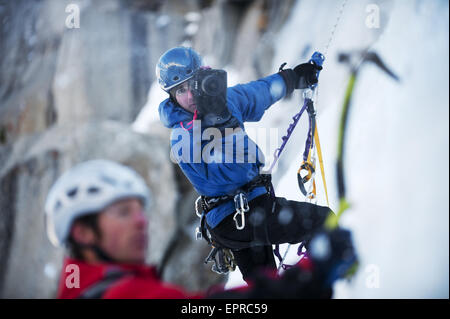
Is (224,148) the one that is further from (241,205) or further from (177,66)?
(177,66)

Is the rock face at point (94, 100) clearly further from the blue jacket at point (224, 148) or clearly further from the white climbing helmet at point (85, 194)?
the white climbing helmet at point (85, 194)

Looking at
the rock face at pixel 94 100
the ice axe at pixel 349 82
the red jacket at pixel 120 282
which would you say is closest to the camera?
the red jacket at pixel 120 282

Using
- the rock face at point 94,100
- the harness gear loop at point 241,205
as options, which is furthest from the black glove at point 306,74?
the rock face at point 94,100

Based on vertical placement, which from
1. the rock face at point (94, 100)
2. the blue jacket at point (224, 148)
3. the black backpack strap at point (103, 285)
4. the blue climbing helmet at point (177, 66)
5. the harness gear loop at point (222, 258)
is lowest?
the black backpack strap at point (103, 285)

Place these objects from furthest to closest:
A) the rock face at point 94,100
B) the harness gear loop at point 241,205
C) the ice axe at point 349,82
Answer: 1. the rock face at point 94,100
2. the ice axe at point 349,82
3. the harness gear loop at point 241,205

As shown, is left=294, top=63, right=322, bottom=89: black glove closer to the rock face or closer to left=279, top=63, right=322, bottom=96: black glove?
left=279, top=63, right=322, bottom=96: black glove

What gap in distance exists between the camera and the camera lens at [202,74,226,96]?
3.73ft

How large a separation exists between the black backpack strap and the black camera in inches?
22.1

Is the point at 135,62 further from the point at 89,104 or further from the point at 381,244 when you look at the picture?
the point at 381,244

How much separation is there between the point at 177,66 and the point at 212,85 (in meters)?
0.20

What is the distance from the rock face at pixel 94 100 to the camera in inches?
163

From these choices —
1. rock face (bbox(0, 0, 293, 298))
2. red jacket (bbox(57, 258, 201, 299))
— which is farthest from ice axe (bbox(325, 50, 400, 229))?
rock face (bbox(0, 0, 293, 298))

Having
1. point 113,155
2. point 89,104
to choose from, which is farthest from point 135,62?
point 113,155

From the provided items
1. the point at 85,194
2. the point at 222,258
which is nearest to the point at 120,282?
the point at 85,194
